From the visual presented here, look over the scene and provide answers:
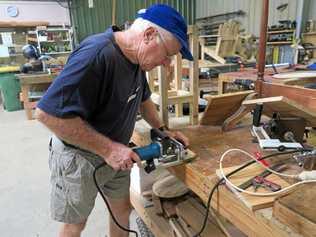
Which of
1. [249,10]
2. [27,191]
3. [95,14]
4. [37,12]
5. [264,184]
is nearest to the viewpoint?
[264,184]

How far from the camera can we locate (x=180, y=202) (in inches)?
55.4

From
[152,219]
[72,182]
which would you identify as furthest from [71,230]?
[152,219]

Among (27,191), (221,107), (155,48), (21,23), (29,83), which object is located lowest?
(27,191)

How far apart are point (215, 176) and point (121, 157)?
1.02 ft

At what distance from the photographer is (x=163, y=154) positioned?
37.1 inches

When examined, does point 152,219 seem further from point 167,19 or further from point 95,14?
point 95,14

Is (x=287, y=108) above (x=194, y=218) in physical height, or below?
above

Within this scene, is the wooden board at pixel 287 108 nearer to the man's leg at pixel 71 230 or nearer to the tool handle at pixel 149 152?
the tool handle at pixel 149 152

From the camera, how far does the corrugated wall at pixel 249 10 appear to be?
4513 mm

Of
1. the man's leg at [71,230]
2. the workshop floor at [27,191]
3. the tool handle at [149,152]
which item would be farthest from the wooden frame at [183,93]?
the workshop floor at [27,191]

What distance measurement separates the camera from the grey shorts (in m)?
1.01

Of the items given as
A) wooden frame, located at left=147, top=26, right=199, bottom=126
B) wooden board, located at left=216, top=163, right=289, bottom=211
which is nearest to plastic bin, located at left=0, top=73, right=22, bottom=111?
wooden frame, located at left=147, top=26, right=199, bottom=126

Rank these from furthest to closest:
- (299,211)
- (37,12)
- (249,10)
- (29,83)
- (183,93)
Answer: (37,12), (249,10), (29,83), (183,93), (299,211)

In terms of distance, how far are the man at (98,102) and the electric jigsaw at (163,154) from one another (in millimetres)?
48
